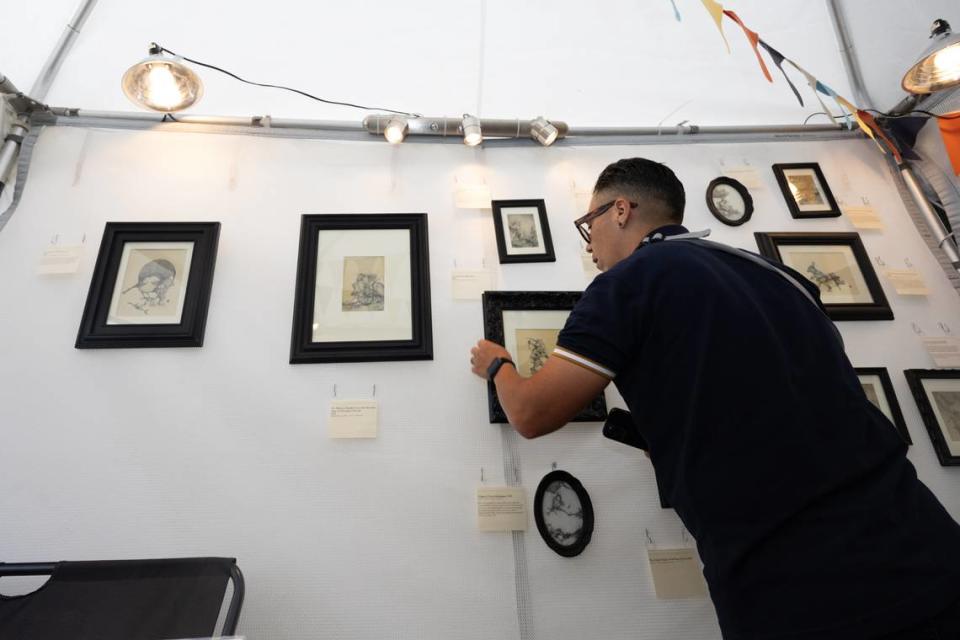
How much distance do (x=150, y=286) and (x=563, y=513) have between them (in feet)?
4.53

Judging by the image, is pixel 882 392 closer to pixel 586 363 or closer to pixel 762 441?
pixel 762 441

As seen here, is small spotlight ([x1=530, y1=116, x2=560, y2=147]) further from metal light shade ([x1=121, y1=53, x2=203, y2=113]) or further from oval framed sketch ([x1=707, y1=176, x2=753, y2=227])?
metal light shade ([x1=121, y1=53, x2=203, y2=113])

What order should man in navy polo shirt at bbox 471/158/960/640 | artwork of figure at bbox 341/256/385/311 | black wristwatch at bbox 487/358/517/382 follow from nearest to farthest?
1. man in navy polo shirt at bbox 471/158/960/640
2. black wristwatch at bbox 487/358/517/382
3. artwork of figure at bbox 341/256/385/311

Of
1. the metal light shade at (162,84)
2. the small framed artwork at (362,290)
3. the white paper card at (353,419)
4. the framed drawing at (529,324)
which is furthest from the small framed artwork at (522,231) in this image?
the metal light shade at (162,84)

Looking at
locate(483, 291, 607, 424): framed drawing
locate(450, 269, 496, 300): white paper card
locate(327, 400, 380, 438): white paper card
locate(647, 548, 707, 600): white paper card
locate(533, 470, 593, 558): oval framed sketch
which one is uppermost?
locate(450, 269, 496, 300): white paper card

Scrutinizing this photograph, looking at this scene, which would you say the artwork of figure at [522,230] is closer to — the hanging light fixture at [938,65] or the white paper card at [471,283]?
the white paper card at [471,283]

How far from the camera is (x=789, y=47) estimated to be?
2.17 m

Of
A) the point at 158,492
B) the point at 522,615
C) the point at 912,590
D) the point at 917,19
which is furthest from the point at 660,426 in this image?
the point at 917,19

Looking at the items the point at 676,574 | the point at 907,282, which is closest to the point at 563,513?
the point at 676,574

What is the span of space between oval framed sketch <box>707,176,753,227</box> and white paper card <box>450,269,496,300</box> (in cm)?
87

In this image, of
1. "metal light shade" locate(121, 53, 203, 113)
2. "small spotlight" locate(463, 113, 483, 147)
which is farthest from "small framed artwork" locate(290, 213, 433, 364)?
"metal light shade" locate(121, 53, 203, 113)

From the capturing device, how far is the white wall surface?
4.00 feet

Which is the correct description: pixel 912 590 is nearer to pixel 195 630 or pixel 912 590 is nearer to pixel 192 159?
pixel 195 630

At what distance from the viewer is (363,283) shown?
1.54m
